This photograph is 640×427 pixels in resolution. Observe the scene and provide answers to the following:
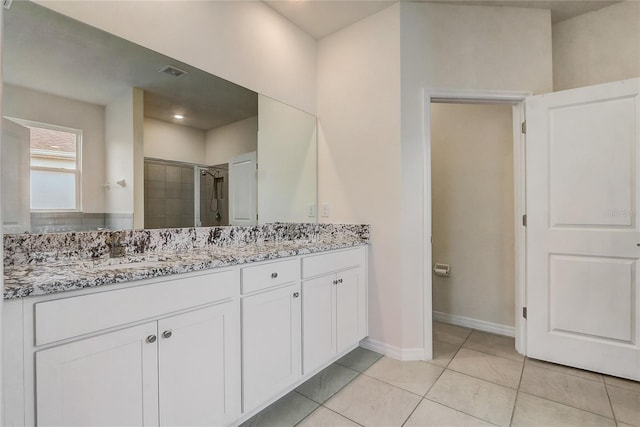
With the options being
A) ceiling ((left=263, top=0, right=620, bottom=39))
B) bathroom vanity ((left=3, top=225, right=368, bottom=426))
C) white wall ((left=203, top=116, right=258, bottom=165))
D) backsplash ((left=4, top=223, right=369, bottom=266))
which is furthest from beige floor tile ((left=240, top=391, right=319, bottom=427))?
ceiling ((left=263, top=0, right=620, bottom=39))

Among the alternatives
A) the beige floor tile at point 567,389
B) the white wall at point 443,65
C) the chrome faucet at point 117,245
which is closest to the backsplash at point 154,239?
the chrome faucet at point 117,245

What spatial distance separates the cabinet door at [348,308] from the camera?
2.06 m

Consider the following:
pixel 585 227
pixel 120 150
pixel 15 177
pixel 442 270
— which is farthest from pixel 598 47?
pixel 15 177

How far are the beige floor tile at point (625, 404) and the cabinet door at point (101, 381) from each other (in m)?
2.29

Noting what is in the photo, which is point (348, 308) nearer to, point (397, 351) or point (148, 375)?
point (397, 351)

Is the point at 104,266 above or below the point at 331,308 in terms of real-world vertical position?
above

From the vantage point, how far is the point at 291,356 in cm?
170

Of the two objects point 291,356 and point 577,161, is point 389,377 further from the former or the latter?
point 577,161

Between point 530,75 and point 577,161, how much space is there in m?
0.73

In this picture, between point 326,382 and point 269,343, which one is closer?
point 269,343

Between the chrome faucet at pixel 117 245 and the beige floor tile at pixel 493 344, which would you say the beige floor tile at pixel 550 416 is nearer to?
the beige floor tile at pixel 493 344

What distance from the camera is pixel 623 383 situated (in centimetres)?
193

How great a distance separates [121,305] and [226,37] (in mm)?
1766

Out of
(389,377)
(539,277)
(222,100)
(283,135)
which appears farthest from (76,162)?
(539,277)
